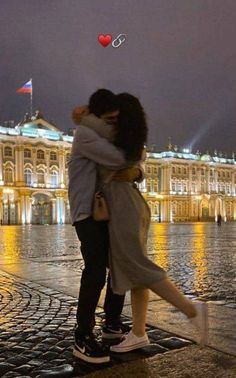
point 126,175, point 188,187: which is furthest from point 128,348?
point 188,187

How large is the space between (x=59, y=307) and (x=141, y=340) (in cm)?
129

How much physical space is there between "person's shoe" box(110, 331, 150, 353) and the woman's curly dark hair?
1.05 metres

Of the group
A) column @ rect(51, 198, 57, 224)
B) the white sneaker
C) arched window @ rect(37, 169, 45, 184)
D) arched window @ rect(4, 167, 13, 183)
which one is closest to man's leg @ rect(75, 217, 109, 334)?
the white sneaker

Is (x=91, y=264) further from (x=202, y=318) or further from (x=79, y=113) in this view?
(x=79, y=113)

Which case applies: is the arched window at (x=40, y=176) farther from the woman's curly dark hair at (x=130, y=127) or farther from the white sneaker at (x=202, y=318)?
the white sneaker at (x=202, y=318)

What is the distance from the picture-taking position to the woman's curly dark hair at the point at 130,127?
8.41 feet

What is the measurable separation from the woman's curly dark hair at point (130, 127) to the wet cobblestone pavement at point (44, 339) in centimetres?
115

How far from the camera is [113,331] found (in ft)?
9.51

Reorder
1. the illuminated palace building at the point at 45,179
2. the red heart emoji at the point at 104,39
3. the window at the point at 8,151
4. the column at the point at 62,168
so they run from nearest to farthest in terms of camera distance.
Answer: the red heart emoji at the point at 104,39
the illuminated palace building at the point at 45,179
the window at the point at 8,151
the column at the point at 62,168

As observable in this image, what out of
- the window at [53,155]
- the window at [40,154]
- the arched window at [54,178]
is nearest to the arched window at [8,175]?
the window at [40,154]

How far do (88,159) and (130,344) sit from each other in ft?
3.64

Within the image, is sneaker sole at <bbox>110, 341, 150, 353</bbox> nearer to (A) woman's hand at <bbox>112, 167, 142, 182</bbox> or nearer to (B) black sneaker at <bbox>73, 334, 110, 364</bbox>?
(B) black sneaker at <bbox>73, 334, 110, 364</bbox>

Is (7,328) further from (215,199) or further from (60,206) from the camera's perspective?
(215,199)

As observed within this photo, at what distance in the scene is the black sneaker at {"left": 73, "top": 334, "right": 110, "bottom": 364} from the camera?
8.03ft
